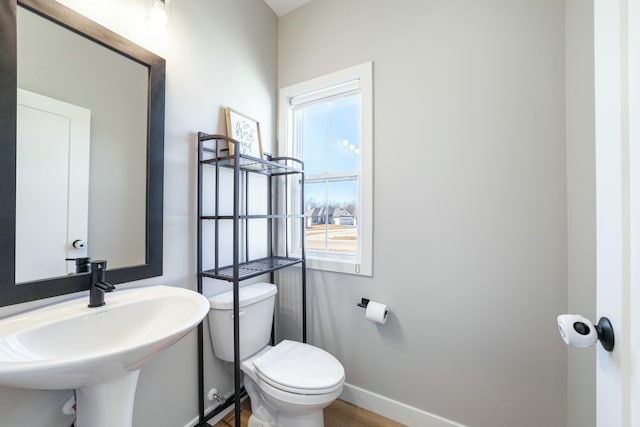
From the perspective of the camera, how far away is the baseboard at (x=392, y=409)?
1.39 m

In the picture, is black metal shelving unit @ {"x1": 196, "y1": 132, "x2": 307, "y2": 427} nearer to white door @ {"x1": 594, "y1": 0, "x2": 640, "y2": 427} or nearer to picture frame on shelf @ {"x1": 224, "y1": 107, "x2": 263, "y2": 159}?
picture frame on shelf @ {"x1": 224, "y1": 107, "x2": 263, "y2": 159}

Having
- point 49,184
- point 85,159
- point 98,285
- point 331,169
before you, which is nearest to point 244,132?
point 331,169

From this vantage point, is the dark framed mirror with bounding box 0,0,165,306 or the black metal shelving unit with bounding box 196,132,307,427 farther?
the black metal shelving unit with bounding box 196,132,307,427

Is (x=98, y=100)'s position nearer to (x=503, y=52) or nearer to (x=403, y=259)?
(x=403, y=259)

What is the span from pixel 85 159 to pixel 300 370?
1.31 meters

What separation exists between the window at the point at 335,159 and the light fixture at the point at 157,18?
2.93 feet

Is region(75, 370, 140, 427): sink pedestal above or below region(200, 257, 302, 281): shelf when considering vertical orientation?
below

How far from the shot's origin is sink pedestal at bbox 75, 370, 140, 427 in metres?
0.79

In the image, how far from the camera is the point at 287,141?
1.91 m

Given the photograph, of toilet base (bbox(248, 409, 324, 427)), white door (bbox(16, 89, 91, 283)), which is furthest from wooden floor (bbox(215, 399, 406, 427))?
white door (bbox(16, 89, 91, 283))

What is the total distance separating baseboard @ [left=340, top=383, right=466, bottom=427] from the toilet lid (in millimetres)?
493

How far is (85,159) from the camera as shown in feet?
3.26

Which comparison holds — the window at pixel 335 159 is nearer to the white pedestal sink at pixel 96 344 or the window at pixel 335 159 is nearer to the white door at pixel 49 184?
the white pedestal sink at pixel 96 344

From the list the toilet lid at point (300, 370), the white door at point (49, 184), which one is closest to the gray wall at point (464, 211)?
the toilet lid at point (300, 370)
